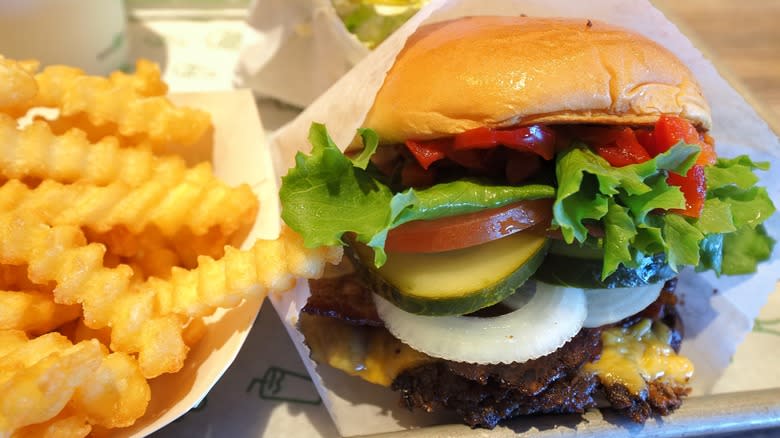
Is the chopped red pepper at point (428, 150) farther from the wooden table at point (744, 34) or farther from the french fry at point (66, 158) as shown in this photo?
the wooden table at point (744, 34)

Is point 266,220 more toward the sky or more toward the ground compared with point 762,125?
more toward the ground

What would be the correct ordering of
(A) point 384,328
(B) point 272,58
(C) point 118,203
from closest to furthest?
(C) point 118,203 < (A) point 384,328 < (B) point 272,58

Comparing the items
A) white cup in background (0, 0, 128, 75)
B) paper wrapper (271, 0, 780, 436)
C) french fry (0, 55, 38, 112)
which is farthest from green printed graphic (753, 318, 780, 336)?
white cup in background (0, 0, 128, 75)

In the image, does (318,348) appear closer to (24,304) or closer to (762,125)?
(24,304)

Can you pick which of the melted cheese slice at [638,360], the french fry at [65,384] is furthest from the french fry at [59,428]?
the melted cheese slice at [638,360]

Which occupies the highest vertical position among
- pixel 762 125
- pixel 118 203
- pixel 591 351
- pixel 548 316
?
pixel 762 125

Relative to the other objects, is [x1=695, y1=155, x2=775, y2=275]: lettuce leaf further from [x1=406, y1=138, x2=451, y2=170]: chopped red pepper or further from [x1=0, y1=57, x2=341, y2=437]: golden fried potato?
[x1=0, y1=57, x2=341, y2=437]: golden fried potato

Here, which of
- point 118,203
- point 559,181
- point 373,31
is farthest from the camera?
point 373,31

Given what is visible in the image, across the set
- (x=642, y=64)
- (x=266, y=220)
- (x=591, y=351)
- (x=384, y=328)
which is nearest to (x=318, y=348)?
(x=384, y=328)
